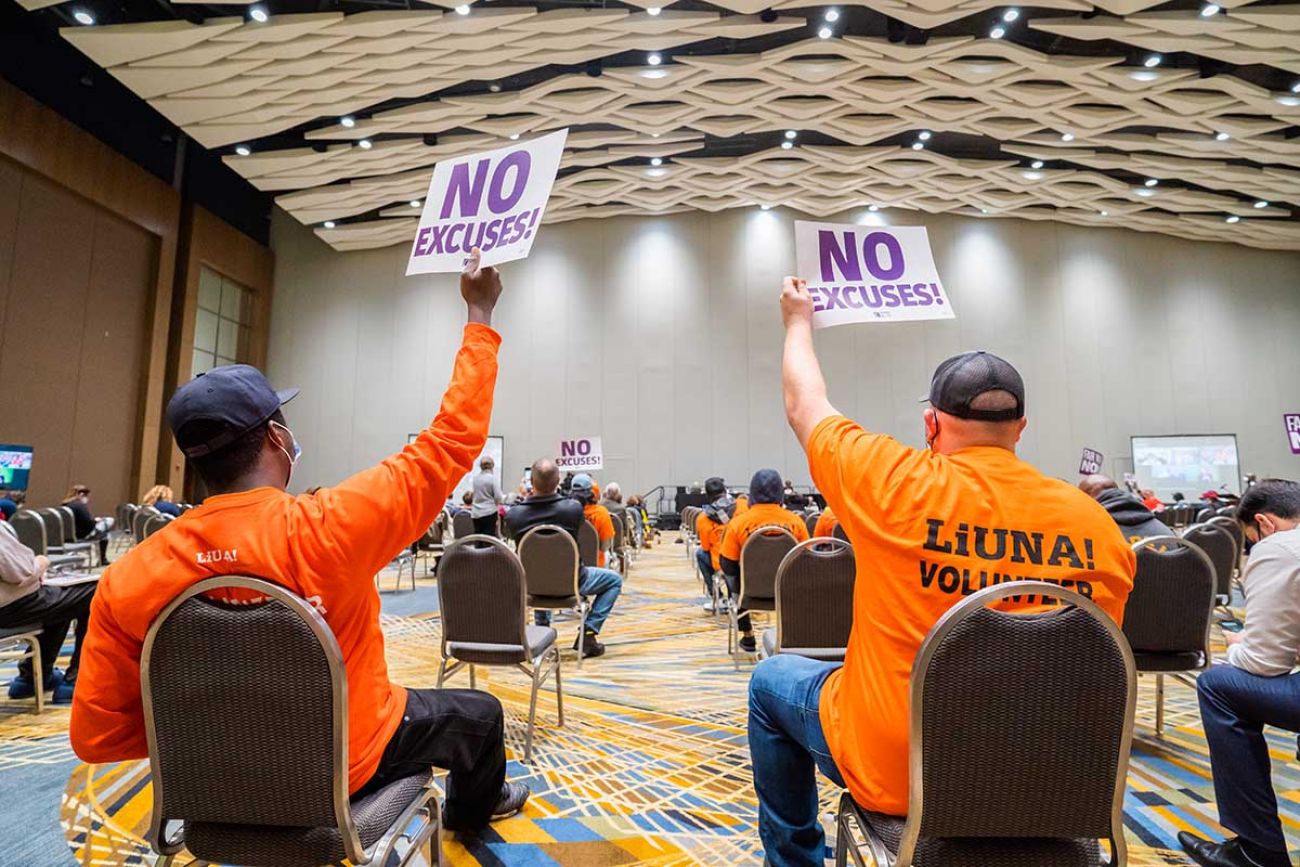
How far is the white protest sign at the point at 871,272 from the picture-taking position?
2125 millimetres

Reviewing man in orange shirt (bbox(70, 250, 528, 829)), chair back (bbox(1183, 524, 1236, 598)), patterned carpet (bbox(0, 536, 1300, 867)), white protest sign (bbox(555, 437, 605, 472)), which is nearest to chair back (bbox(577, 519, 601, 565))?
patterned carpet (bbox(0, 536, 1300, 867))

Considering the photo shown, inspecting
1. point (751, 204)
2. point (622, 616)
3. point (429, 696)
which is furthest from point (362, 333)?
point (429, 696)

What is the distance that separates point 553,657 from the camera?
304cm

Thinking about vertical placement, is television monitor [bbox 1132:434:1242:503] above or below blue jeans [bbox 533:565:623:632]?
above

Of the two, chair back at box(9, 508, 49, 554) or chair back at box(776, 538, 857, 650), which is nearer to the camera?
chair back at box(776, 538, 857, 650)

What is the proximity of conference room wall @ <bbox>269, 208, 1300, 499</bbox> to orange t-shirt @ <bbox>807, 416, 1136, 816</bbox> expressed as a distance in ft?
53.5

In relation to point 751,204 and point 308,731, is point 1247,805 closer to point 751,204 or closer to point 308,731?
point 308,731

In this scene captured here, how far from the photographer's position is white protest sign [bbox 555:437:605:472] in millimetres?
11297

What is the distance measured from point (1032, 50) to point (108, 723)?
14675 mm

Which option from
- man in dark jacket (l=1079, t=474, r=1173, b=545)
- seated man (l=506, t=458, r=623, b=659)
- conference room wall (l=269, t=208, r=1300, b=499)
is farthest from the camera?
conference room wall (l=269, t=208, r=1300, b=499)

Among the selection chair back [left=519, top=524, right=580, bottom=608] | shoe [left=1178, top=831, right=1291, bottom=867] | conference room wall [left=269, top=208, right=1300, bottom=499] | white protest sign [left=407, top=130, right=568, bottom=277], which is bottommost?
shoe [left=1178, top=831, right=1291, bottom=867]

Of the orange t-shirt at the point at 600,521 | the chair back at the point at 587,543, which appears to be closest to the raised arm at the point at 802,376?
the chair back at the point at 587,543

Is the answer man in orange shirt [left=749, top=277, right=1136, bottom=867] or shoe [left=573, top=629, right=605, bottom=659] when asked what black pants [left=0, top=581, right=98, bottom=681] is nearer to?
shoe [left=573, top=629, right=605, bottom=659]

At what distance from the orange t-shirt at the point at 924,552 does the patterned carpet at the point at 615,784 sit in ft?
3.38
